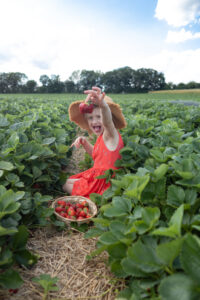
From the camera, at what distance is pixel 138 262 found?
38.7 inches

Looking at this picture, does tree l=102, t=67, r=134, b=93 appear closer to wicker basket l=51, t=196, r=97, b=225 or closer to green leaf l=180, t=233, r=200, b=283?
wicker basket l=51, t=196, r=97, b=225

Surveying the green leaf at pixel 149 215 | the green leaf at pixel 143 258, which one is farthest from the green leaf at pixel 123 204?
the green leaf at pixel 143 258

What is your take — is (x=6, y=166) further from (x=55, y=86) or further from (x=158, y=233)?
(x=55, y=86)

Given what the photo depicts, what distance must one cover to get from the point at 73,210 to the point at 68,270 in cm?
73

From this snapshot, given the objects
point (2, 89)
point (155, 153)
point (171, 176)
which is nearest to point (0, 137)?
point (155, 153)

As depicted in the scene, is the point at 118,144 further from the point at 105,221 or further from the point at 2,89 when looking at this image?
the point at 2,89

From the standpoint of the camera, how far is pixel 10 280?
3.99ft

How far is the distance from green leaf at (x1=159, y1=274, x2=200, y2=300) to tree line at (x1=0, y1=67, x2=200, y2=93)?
63976 millimetres

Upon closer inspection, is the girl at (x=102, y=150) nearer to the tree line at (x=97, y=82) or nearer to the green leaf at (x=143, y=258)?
the green leaf at (x=143, y=258)

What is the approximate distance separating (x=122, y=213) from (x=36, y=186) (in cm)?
159

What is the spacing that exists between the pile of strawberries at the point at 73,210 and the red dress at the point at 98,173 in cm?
32

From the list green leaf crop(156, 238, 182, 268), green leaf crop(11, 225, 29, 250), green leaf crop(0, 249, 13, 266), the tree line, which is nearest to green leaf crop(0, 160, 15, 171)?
green leaf crop(11, 225, 29, 250)

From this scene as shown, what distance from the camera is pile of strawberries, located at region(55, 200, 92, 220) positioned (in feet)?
7.79

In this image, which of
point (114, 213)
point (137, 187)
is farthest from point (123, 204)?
point (137, 187)
